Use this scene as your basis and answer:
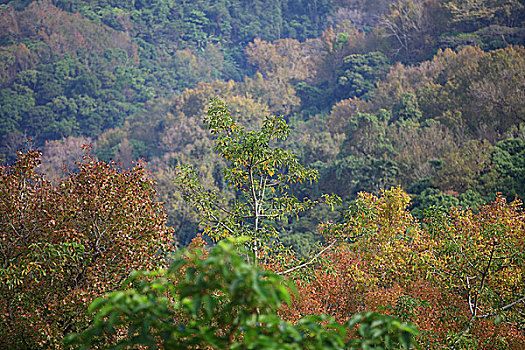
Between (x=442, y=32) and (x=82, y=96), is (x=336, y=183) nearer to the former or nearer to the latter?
(x=442, y=32)

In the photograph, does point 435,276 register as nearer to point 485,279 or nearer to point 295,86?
point 485,279

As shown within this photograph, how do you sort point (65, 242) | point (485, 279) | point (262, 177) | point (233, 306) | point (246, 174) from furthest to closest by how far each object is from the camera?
point (485, 279) → point (246, 174) → point (262, 177) → point (65, 242) → point (233, 306)

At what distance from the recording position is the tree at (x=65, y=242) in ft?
17.5

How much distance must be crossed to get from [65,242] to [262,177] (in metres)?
2.79

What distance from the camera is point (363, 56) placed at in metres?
40.6

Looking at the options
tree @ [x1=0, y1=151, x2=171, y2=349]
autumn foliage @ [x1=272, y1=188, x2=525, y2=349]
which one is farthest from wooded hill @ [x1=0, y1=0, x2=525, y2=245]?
tree @ [x1=0, y1=151, x2=171, y2=349]

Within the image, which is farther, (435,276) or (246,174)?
(435,276)

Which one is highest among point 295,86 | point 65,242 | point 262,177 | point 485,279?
point 65,242

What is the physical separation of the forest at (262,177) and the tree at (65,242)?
30mm

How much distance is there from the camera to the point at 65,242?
542 centimetres

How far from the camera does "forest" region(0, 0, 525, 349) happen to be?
400 cm

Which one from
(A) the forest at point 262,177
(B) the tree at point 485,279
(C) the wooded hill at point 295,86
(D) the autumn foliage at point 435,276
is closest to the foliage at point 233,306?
(A) the forest at point 262,177

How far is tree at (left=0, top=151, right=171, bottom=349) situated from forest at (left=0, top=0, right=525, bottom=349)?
1.2 inches

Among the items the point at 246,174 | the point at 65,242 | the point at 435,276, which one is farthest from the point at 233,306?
the point at 435,276
